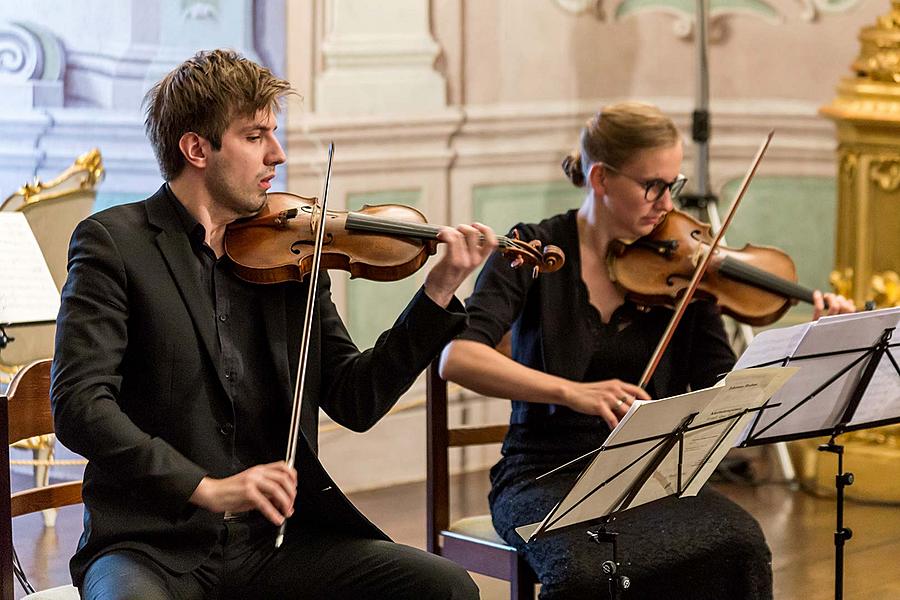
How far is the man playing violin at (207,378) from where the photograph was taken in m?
→ 2.04

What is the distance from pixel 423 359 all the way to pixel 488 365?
41cm

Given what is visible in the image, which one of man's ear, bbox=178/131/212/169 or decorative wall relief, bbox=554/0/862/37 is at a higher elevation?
decorative wall relief, bbox=554/0/862/37

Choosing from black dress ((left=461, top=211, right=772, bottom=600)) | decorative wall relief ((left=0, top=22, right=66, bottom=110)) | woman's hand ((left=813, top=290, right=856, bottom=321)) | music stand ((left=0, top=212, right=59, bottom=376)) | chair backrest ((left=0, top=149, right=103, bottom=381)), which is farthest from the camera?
decorative wall relief ((left=0, top=22, right=66, bottom=110))

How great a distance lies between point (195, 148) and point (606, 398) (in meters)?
0.87

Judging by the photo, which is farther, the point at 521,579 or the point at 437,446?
the point at 437,446

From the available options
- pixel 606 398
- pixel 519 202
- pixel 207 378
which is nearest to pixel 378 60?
pixel 519 202

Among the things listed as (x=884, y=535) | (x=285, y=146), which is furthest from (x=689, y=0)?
(x=884, y=535)

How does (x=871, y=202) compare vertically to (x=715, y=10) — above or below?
below

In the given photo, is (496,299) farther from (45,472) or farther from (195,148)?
(45,472)

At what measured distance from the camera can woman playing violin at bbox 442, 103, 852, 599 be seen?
2.62m

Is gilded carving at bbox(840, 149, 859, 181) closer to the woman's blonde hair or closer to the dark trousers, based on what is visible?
the woman's blonde hair

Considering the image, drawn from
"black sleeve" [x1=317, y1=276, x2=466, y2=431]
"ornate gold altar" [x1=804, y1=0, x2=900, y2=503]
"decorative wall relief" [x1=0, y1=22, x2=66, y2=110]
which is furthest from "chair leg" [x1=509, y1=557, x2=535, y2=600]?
"decorative wall relief" [x1=0, y1=22, x2=66, y2=110]

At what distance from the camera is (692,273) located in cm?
286

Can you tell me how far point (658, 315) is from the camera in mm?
2895
